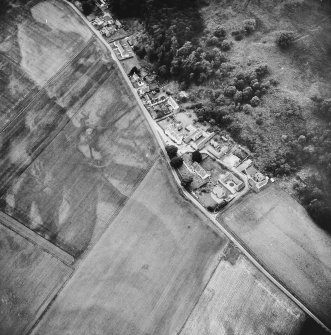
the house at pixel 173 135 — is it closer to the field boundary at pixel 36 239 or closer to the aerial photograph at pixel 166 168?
the aerial photograph at pixel 166 168

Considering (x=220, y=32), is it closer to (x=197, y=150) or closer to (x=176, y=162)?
(x=197, y=150)

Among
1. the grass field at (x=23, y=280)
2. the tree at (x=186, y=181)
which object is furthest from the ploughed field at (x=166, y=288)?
the tree at (x=186, y=181)

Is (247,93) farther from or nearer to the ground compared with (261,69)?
nearer to the ground

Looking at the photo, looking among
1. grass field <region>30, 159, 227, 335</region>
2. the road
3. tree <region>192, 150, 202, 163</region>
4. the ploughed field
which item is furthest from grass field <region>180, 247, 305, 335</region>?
tree <region>192, 150, 202, 163</region>

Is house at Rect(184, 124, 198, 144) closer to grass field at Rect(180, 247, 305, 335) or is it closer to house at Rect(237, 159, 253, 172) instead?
house at Rect(237, 159, 253, 172)

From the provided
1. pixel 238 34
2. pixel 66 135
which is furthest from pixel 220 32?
pixel 66 135

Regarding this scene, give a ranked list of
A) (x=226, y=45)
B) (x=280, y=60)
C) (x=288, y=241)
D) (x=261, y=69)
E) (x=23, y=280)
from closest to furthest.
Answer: (x=23, y=280) < (x=288, y=241) < (x=261, y=69) < (x=280, y=60) < (x=226, y=45)

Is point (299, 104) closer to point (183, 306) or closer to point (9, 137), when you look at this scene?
point (183, 306)
